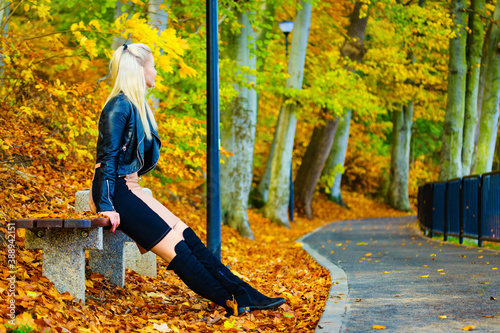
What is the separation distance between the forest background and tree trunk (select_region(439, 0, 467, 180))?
28 mm

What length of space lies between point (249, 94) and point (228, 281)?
1014cm

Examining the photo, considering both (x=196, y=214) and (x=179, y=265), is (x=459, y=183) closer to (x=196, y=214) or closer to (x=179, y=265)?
(x=196, y=214)

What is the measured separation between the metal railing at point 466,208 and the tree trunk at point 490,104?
1763 mm

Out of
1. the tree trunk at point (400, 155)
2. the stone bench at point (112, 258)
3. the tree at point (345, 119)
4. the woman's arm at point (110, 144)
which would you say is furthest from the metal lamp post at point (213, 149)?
the tree trunk at point (400, 155)

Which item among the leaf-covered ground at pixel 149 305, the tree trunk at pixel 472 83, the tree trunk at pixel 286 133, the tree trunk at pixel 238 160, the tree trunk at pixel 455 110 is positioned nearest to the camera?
the leaf-covered ground at pixel 149 305

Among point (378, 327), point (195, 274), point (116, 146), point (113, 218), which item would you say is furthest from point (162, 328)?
point (378, 327)

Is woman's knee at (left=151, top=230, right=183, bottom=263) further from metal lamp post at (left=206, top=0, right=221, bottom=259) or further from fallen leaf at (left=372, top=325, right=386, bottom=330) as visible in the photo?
metal lamp post at (left=206, top=0, right=221, bottom=259)

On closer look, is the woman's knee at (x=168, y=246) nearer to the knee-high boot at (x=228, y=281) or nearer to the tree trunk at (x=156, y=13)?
the knee-high boot at (x=228, y=281)

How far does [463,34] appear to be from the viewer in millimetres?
15680

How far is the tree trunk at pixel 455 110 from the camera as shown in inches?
610

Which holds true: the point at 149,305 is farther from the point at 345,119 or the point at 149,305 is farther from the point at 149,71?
the point at 345,119

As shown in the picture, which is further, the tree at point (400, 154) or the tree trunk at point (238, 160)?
the tree at point (400, 154)

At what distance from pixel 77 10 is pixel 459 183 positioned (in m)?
10.6

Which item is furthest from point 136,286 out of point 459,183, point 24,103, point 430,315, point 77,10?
point 77,10
